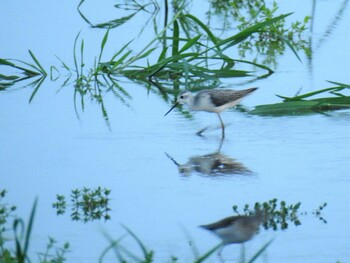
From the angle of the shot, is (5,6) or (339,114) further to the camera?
(5,6)

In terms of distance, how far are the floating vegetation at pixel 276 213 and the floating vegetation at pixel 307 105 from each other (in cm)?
241

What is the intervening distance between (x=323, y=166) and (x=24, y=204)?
2.03m

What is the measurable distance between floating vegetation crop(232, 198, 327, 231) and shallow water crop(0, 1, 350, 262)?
0.07 meters

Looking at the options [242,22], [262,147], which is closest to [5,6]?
[242,22]

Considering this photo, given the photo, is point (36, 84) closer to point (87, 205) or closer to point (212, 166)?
point (212, 166)

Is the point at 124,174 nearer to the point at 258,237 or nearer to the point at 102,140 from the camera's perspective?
the point at 102,140

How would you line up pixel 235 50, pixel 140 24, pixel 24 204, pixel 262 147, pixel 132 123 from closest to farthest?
pixel 24 204 < pixel 262 147 < pixel 132 123 < pixel 235 50 < pixel 140 24

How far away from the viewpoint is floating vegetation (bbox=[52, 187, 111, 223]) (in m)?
7.81

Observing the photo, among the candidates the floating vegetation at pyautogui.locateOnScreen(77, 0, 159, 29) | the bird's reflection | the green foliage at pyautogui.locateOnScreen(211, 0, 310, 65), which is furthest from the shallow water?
the floating vegetation at pyautogui.locateOnScreen(77, 0, 159, 29)

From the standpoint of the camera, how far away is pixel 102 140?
950cm

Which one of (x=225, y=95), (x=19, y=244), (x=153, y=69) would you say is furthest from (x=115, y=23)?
(x=19, y=244)

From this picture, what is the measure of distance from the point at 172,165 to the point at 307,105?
1764 mm

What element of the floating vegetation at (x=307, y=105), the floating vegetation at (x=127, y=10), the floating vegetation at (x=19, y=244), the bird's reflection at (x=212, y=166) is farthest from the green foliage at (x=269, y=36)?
the floating vegetation at (x=19, y=244)

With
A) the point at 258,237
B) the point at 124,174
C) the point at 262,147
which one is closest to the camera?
the point at 258,237
